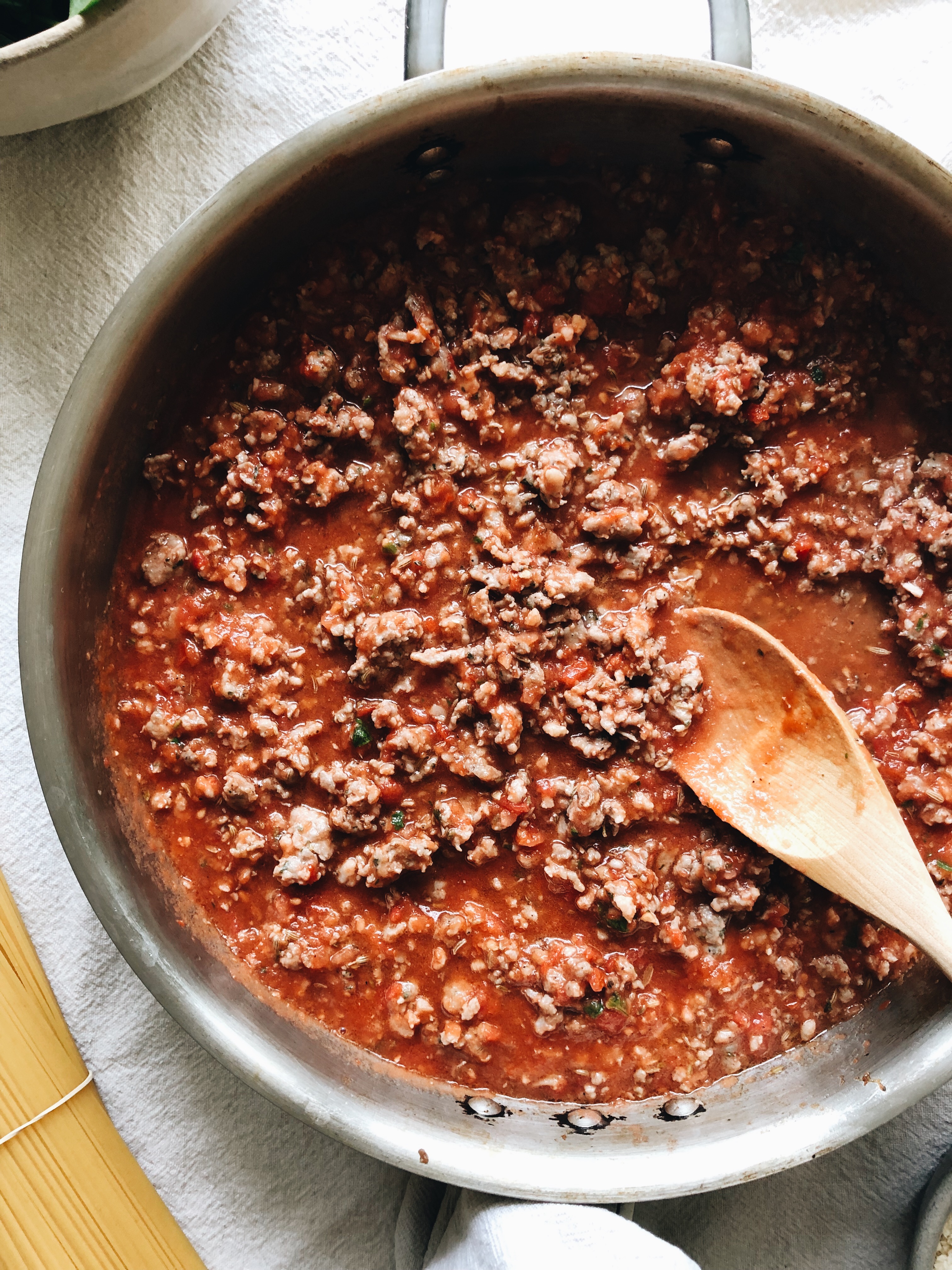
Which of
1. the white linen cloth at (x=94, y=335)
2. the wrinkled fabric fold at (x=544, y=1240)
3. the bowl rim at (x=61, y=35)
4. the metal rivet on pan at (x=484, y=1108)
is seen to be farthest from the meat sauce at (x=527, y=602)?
the bowl rim at (x=61, y=35)

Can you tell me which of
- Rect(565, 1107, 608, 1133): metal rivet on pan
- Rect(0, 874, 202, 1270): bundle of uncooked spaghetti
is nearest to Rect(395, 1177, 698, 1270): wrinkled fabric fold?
Rect(565, 1107, 608, 1133): metal rivet on pan

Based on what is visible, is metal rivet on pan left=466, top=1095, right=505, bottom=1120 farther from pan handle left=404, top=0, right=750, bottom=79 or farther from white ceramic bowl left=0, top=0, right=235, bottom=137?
white ceramic bowl left=0, top=0, right=235, bottom=137

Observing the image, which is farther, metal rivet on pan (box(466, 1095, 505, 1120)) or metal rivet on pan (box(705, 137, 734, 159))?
metal rivet on pan (box(466, 1095, 505, 1120))

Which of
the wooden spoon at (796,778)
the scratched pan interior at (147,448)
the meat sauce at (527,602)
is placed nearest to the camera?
the scratched pan interior at (147,448)

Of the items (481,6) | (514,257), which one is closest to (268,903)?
(514,257)

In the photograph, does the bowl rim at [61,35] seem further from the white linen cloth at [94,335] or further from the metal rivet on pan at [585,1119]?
the metal rivet on pan at [585,1119]

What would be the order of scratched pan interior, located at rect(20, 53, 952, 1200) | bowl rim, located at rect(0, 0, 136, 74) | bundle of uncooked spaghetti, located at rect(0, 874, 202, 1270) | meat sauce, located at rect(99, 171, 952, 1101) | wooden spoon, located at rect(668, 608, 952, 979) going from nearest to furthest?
bowl rim, located at rect(0, 0, 136, 74)
scratched pan interior, located at rect(20, 53, 952, 1200)
wooden spoon, located at rect(668, 608, 952, 979)
meat sauce, located at rect(99, 171, 952, 1101)
bundle of uncooked spaghetti, located at rect(0, 874, 202, 1270)
